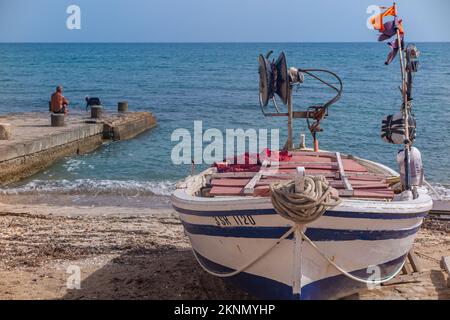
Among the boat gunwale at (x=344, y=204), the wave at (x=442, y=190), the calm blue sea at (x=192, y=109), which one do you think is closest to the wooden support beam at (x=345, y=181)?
the boat gunwale at (x=344, y=204)

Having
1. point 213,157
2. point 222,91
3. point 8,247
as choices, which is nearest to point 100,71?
point 222,91

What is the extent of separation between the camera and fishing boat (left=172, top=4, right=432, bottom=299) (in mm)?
6148

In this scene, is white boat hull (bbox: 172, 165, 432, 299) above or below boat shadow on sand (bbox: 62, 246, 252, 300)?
above

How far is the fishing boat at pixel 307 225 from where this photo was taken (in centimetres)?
615

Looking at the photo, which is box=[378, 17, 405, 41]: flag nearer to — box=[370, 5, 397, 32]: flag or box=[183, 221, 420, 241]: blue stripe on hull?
box=[370, 5, 397, 32]: flag

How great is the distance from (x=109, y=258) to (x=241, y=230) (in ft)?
11.5

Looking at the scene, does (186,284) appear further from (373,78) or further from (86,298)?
(373,78)

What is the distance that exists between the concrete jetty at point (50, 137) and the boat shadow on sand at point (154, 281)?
8492 mm

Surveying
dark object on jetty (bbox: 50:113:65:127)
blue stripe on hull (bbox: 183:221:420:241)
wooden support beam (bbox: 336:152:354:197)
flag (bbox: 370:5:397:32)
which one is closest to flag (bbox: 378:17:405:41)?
flag (bbox: 370:5:397:32)

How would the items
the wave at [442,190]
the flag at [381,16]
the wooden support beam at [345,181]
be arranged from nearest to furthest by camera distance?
the wooden support beam at [345,181] < the flag at [381,16] < the wave at [442,190]

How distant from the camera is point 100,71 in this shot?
74125mm

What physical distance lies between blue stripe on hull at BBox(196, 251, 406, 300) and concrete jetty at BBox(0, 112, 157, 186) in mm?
10933

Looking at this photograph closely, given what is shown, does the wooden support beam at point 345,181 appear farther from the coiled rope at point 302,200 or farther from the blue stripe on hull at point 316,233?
the coiled rope at point 302,200

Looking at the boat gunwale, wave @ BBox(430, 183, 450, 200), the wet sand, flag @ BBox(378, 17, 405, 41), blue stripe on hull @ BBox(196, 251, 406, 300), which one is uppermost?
flag @ BBox(378, 17, 405, 41)
